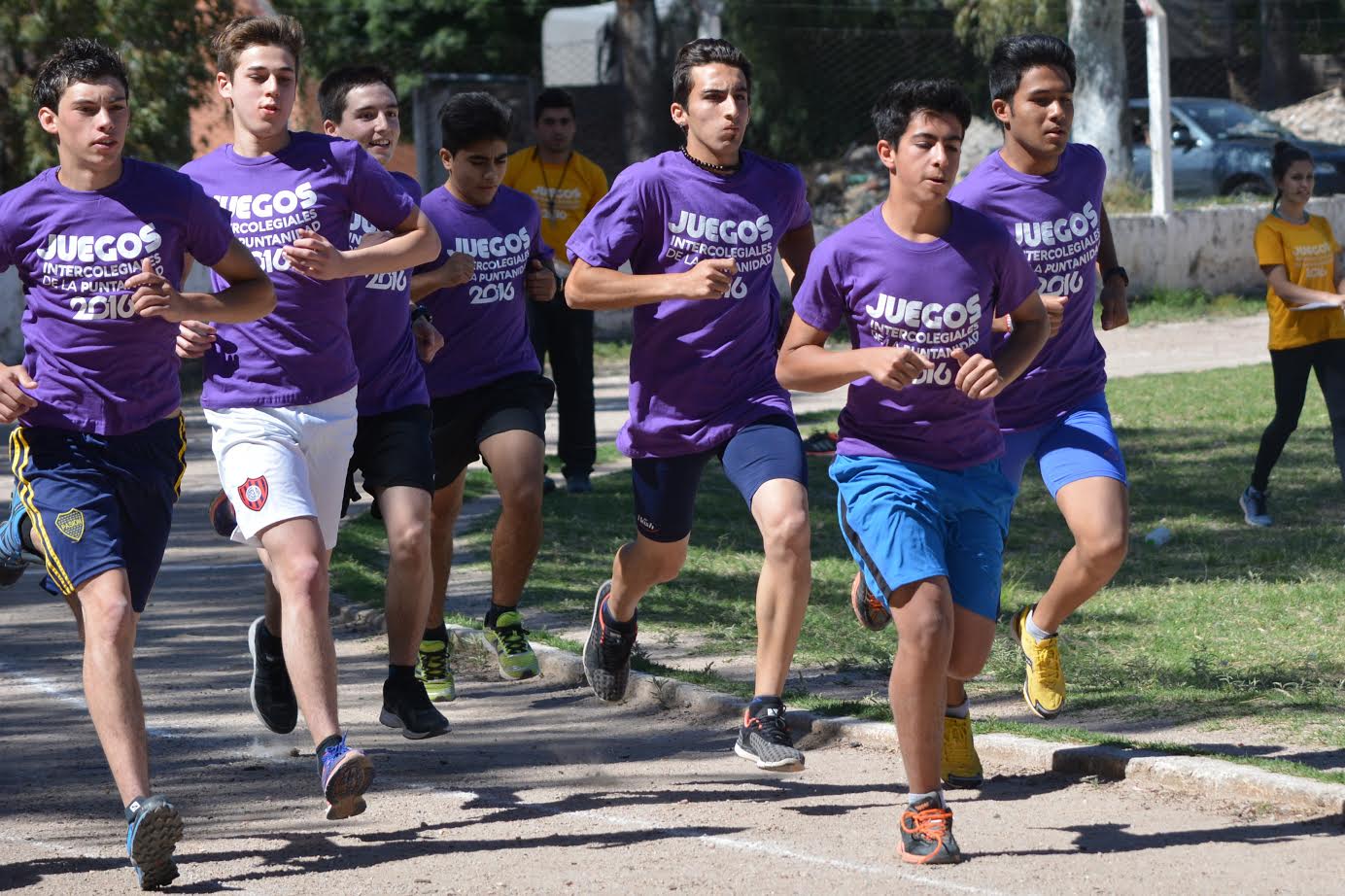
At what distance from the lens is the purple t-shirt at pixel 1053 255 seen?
6.34m

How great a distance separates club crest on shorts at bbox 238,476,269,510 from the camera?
5539mm

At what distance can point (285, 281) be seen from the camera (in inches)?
226

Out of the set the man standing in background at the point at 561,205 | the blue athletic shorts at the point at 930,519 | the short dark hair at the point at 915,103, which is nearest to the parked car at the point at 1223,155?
the man standing in background at the point at 561,205

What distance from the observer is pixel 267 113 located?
570cm

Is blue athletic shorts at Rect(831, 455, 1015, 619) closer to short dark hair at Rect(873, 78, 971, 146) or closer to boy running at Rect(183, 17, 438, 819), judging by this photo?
short dark hair at Rect(873, 78, 971, 146)

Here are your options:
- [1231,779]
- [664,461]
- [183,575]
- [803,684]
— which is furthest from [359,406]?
[183,575]

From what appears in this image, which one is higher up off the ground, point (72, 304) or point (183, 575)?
point (72, 304)

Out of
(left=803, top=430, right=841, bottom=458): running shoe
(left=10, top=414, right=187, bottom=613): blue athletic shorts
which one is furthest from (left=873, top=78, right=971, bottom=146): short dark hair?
(left=803, top=430, right=841, bottom=458): running shoe

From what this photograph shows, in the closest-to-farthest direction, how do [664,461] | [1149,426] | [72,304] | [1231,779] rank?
[72,304]
[1231,779]
[664,461]
[1149,426]

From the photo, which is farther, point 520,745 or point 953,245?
point 520,745

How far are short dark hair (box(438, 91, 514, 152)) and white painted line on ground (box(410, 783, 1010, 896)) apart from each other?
264cm

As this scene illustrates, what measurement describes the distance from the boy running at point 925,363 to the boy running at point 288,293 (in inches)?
54.4

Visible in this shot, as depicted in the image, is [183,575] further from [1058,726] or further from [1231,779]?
[1231,779]

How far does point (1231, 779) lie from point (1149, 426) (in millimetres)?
9043
